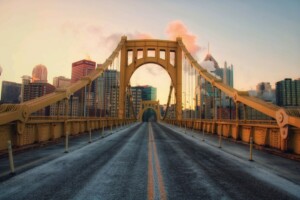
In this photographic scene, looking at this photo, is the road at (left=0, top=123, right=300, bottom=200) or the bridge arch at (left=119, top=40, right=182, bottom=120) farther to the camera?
the bridge arch at (left=119, top=40, right=182, bottom=120)

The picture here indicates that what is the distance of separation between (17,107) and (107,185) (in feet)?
28.2

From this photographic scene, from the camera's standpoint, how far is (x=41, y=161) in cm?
1057

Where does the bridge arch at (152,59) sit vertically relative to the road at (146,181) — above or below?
above

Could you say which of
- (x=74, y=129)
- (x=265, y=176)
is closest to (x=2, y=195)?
(x=265, y=176)

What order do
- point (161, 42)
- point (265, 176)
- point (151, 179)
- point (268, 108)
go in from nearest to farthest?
point (151, 179) → point (265, 176) → point (268, 108) → point (161, 42)

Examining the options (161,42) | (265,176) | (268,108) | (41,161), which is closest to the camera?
(265,176)

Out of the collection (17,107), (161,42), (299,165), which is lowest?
(299,165)

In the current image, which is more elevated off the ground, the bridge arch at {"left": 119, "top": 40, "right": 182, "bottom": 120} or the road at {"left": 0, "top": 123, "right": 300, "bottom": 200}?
the bridge arch at {"left": 119, "top": 40, "right": 182, "bottom": 120}

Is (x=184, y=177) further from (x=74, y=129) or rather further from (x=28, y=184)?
(x=74, y=129)

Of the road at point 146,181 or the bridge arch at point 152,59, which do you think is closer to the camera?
the road at point 146,181

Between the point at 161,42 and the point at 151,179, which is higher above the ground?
the point at 161,42

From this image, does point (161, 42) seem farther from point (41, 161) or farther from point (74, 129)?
point (41, 161)

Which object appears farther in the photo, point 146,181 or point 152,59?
point 152,59

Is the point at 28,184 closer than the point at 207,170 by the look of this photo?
Yes
